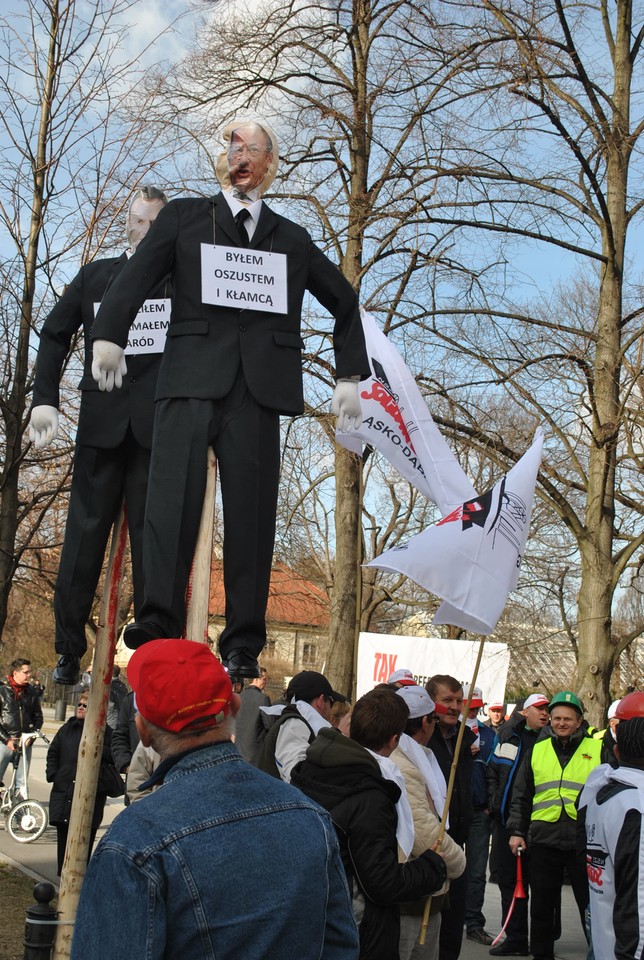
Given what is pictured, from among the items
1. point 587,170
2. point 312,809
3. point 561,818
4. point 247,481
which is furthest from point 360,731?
point 587,170

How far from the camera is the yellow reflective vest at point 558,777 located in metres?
7.85

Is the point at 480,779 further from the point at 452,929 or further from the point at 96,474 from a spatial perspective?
the point at 96,474

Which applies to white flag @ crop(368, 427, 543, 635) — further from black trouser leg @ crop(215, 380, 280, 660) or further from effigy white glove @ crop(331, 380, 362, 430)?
black trouser leg @ crop(215, 380, 280, 660)

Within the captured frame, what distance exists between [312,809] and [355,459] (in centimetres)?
1097

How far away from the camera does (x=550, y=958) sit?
7.85 metres

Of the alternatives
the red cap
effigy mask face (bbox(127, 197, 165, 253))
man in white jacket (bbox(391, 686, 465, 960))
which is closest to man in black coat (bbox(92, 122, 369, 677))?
effigy mask face (bbox(127, 197, 165, 253))

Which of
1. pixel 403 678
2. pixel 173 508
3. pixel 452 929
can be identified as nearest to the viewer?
pixel 173 508

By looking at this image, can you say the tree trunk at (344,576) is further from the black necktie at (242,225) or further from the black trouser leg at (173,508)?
the black trouser leg at (173,508)

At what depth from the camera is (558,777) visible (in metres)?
7.93

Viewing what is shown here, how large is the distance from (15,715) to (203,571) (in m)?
9.82

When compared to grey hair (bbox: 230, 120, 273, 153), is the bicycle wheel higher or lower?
lower

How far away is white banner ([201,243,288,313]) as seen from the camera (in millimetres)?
3934

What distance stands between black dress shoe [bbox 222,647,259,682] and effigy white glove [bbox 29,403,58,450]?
41.7 inches

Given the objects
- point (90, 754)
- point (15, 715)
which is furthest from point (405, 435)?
point (15, 715)
